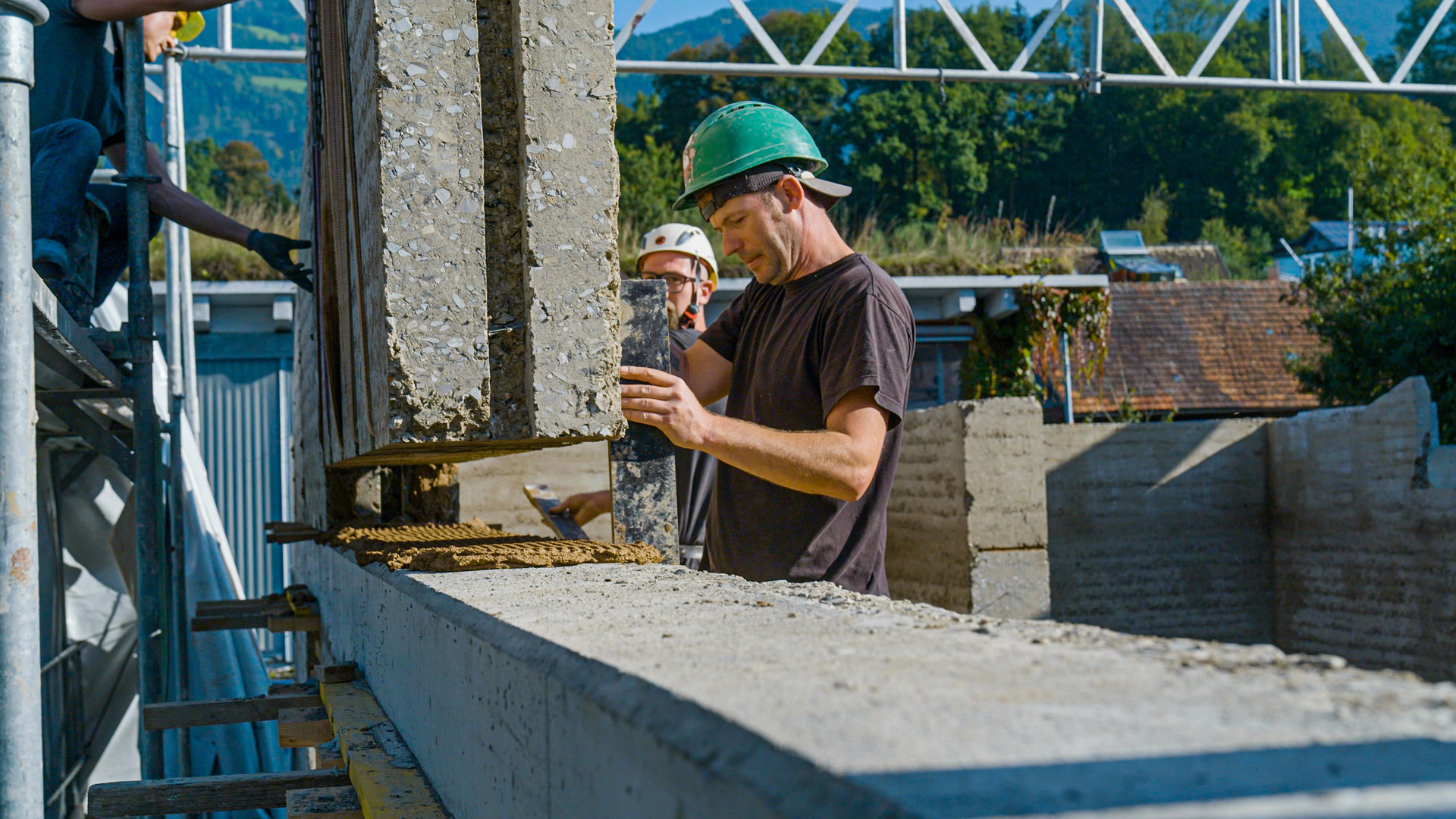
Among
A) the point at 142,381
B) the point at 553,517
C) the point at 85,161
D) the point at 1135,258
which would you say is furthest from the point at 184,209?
the point at 1135,258

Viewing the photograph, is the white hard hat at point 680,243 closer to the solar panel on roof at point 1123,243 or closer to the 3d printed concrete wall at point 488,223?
the 3d printed concrete wall at point 488,223

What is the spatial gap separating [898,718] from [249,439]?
36.0ft

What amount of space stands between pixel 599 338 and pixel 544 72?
50 centimetres

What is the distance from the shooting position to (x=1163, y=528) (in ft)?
28.6

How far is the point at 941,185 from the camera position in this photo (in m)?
54.9

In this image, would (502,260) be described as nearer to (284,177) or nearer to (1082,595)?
(1082,595)

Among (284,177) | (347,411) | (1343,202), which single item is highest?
(284,177)

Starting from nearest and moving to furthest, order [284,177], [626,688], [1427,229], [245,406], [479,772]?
1. [626,688]
2. [479,772]
3. [245,406]
4. [1427,229]
5. [284,177]

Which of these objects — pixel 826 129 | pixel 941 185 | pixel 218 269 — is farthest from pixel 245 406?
pixel 941 185

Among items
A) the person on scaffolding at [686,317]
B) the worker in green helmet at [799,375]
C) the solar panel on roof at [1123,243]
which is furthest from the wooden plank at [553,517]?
the solar panel on roof at [1123,243]

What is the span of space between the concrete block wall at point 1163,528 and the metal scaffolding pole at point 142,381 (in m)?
6.08

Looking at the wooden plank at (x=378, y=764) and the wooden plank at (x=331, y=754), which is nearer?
the wooden plank at (x=378, y=764)

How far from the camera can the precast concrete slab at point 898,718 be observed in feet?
2.19

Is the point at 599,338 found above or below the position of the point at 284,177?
below
